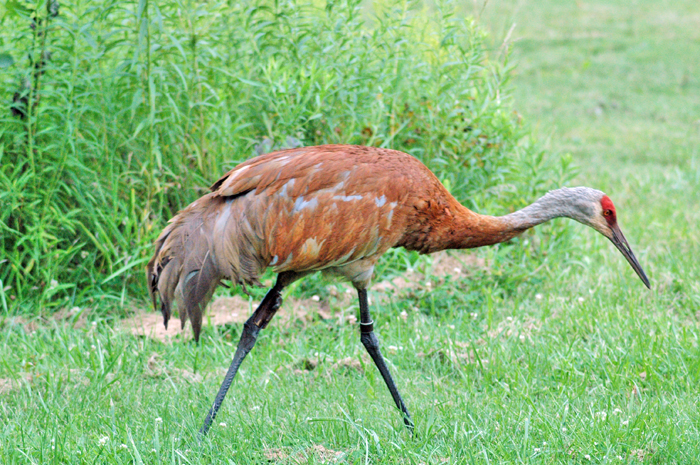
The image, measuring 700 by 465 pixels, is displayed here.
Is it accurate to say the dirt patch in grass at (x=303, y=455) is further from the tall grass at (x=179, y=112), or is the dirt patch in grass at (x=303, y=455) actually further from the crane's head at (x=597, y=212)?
the tall grass at (x=179, y=112)

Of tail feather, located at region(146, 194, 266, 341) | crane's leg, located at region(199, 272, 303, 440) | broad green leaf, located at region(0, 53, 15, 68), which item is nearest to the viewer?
tail feather, located at region(146, 194, 266, 341)

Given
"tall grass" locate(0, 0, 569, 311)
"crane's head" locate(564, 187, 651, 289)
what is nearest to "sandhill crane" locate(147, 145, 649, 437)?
"crane's head" locate(564, 187, 651, 289)

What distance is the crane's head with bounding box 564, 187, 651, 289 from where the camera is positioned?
12.4 feet

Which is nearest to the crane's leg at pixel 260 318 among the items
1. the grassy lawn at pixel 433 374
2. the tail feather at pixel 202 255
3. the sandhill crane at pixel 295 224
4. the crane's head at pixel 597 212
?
the sandhill crane at pixel 295 224

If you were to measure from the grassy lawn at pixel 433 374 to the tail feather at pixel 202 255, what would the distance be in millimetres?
592

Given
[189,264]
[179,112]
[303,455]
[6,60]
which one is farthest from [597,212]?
[6,60]

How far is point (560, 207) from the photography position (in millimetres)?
3809

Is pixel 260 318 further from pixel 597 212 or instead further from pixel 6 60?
pixel 6 60

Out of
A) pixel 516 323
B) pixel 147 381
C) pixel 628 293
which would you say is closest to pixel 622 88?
pixel 628 293

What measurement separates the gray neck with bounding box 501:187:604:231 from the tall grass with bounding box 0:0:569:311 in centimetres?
149

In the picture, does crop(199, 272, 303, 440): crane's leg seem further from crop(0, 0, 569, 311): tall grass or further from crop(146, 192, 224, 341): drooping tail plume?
crop(0, 0, 569, 311): tall grass

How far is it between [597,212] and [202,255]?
200 centimetres

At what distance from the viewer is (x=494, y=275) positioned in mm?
5258


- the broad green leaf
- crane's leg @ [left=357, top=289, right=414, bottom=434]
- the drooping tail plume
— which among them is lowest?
crane's leg @ [left=357, top=289, right=414, bottom=434]
